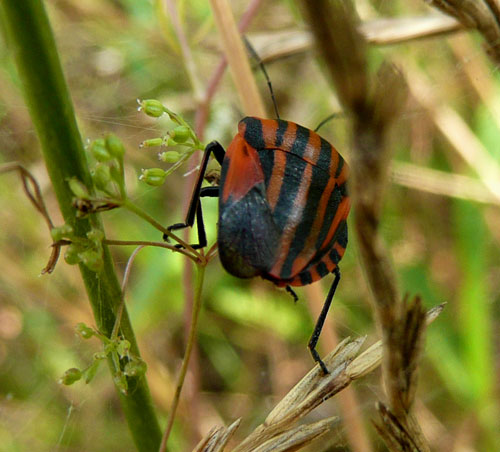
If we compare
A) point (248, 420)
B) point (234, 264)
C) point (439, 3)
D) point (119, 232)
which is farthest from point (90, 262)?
point (119, 232)

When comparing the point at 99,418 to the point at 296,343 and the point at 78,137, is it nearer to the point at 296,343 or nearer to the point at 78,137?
the point at 296,343

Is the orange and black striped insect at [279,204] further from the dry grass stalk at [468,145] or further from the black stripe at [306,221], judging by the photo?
the dry grass stalk at [468,145]

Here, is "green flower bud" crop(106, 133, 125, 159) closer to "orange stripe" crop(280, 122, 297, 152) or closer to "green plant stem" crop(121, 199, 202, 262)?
"green plant stem" crop(121, 199, 202, 262)


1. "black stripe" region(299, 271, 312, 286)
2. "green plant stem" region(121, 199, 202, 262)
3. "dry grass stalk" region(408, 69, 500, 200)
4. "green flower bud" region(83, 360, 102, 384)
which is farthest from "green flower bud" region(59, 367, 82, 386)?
"dry grass stalk" region(408, 69, 500, 200)

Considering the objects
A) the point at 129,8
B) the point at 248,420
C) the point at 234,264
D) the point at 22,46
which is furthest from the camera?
the point at 129,8

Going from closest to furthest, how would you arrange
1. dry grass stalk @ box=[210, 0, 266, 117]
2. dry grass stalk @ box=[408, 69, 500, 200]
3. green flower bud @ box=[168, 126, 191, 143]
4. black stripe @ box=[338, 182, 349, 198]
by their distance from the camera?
1. green flower bud @ box=[168, 126, 191, 143]
2. black stripe @ box=[338, 182, 349, 198]
3. dry grass stalk @ box=[210, 0, 266, 117]
4. dry grass stalk @ box=[408, 69, 500, 200]

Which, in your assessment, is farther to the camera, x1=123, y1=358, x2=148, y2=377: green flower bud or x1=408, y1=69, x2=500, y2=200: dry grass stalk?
x1=408, y1=69, x2=500, y2=200: dry grass stalk

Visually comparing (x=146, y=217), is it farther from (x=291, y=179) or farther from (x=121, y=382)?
(x=291, y=179)
